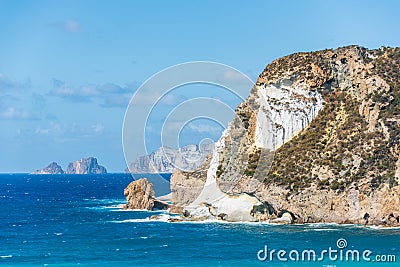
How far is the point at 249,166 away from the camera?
98.2 meters

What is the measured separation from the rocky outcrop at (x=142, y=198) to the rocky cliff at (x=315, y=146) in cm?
879

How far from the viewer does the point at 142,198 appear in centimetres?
11356

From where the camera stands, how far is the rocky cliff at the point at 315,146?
84.9 metres

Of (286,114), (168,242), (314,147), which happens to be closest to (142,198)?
(286,114)

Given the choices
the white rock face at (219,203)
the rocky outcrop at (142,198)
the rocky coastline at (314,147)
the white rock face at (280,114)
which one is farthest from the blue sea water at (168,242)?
the rocky outcrop at (142,198)

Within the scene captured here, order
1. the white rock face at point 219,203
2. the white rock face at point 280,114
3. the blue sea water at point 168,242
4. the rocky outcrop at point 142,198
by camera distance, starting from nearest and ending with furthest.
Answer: the blue sea water at point 168,242, the white rock face at point 219,203, the white rock face at point 280,114, the rocky outcrop at point 142,198

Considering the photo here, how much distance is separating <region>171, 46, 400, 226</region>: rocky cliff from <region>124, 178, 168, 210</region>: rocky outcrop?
879 centimetres

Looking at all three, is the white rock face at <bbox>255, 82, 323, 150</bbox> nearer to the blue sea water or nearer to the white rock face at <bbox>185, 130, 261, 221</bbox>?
the white rock face at <bbox>185, 130, 261, 221</bbox>

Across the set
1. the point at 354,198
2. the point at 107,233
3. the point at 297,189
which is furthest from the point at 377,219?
the point at 107,233

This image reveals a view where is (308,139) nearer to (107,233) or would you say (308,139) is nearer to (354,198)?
(354,198)

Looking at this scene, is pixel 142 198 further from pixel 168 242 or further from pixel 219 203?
pixel 168 242

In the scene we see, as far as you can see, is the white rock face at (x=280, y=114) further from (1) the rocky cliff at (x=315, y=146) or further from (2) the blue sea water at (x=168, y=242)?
(2) the blue sea water at (x=168, y=242)

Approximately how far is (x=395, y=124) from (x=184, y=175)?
3916 centimetres

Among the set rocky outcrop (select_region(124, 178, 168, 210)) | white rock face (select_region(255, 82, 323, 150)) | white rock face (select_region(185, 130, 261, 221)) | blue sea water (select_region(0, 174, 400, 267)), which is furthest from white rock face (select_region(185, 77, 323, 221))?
rocky outcrop (select_region(124, 178, 168, 210))
